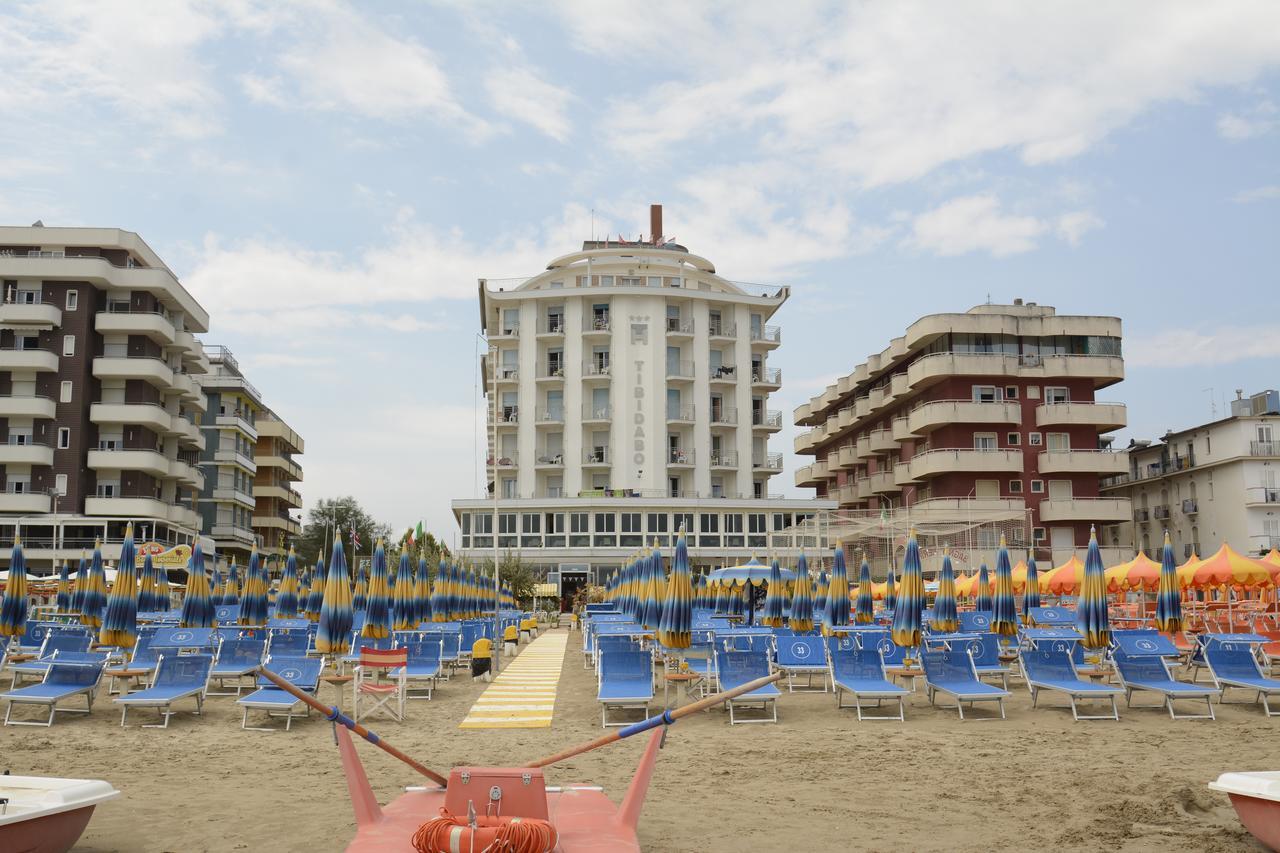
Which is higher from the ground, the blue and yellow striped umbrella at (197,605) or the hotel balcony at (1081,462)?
the hotel balcony at (1081,462)

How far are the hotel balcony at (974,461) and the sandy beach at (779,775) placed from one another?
41.5 metres

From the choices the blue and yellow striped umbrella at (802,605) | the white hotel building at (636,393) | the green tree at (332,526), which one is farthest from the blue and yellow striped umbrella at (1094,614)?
the green tree at (332,526)

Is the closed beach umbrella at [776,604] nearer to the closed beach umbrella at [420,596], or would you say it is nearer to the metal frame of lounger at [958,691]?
the closed beach umbrella at [420,596]

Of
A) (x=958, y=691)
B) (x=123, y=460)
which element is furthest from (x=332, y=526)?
(x=958, y=691)

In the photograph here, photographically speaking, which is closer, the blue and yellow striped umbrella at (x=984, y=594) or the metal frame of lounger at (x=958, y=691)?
the metal frame of lounger at (x=958, y=691)

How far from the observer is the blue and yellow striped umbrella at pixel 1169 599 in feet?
63.8

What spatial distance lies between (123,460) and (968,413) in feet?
142

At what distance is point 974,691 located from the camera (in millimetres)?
14133

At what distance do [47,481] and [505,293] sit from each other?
27.5 meters

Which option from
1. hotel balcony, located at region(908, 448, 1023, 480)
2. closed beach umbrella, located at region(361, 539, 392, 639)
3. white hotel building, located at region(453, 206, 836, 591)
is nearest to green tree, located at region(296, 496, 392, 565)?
white hotel building, located at region(453, 206, 836, 591)

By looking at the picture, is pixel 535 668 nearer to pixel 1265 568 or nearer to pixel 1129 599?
pixel 1265 568

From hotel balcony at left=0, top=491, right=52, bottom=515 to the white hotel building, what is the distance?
69.4 feet

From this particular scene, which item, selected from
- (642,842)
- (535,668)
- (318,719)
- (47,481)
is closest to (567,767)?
(642,842)

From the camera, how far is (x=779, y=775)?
33.4ft
